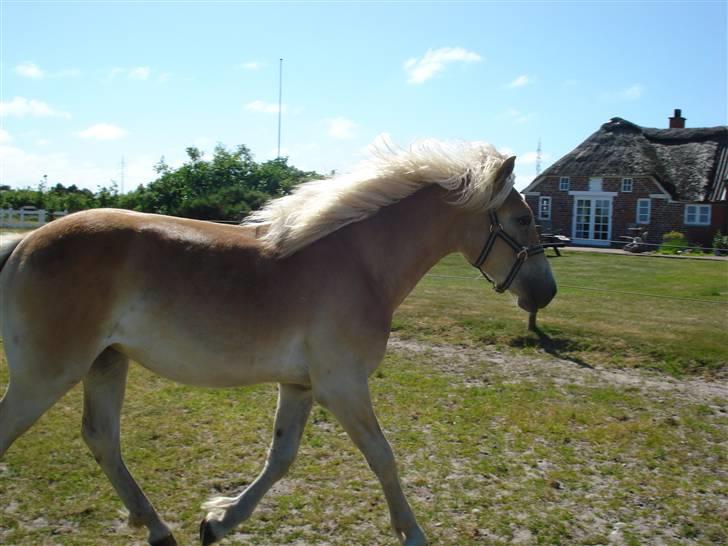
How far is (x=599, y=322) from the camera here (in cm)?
1046

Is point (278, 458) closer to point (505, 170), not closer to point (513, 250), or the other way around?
point (513, 250)

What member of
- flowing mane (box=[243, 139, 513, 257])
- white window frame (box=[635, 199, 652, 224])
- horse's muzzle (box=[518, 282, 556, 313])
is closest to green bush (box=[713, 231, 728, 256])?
white window frame (box=[635, 199, 652, 224])

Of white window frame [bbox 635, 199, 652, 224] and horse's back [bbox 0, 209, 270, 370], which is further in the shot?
white window frame [bbox 635, 199, 652, 224]

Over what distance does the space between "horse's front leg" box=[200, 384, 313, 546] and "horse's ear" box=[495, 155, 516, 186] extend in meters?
1.73

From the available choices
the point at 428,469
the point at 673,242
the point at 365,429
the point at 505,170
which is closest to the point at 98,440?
the point at 365,429

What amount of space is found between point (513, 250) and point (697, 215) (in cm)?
3597

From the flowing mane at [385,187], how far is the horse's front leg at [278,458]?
1.02 meters

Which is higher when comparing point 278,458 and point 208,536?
point 278,458

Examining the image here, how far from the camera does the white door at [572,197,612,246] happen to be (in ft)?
125

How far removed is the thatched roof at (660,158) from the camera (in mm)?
36719

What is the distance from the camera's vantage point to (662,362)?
27.6 ft

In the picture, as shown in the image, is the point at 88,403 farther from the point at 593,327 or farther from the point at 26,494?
the point at 593,327

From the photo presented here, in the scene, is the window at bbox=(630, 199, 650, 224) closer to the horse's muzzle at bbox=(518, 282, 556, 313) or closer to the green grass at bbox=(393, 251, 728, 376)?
the green grass at bbox=(393, 251, 728, 376)

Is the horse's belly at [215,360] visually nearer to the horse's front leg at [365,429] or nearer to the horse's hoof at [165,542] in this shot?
the horse's front leg at [365,429]
